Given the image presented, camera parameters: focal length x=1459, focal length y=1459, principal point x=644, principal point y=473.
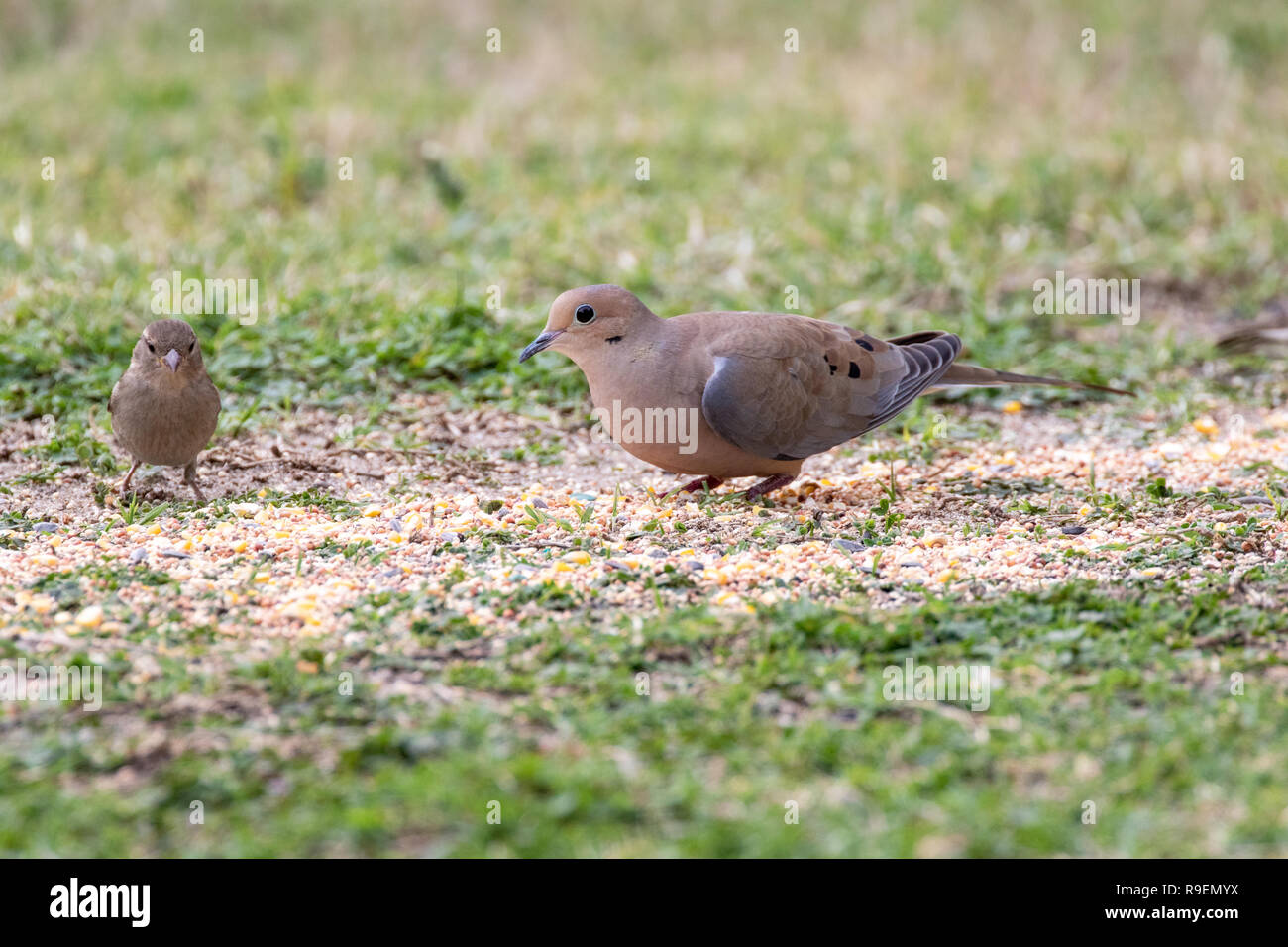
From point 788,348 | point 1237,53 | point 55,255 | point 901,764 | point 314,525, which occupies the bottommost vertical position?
point 901,764

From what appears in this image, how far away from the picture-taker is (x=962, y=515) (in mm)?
5398

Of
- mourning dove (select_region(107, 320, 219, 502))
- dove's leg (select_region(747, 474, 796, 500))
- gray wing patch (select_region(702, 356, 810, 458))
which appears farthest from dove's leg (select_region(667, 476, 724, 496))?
mourning dove (select_region(107, 320, 219, 502))

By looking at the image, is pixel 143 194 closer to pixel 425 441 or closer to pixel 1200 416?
pixel 425 441

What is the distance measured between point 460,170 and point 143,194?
2140 millimetres

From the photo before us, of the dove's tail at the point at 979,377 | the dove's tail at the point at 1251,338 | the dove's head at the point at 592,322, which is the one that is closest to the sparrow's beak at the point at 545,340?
the dove's head at the point at 592,322

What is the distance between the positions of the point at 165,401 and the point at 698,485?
6.70 feet

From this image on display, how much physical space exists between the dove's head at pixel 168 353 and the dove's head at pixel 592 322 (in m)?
1.25

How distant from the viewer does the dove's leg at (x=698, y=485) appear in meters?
5.72

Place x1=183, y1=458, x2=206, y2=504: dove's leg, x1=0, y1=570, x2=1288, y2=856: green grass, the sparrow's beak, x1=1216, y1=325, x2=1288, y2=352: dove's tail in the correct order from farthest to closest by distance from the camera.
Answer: x1=1216, y1=325, x2=1288, y2=352: dove's tail
x1=183, y1=458, x2=206, y2=504: dove's leg
the sparrow's beak
x1=0, y1=570, x2=1288, y2=856: green grass

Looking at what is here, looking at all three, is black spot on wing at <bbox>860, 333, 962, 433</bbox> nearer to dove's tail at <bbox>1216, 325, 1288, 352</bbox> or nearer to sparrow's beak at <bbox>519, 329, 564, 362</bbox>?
sparrow's beak at <bbox>519, 329, 564, 362</bbox>

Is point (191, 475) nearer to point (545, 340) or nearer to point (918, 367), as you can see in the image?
point (545, 340)

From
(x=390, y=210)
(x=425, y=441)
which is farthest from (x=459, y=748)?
(x=390, y=210)

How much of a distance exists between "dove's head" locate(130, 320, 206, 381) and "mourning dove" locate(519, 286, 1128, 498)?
127 centimetres

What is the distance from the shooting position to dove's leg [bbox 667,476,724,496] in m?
5.72
